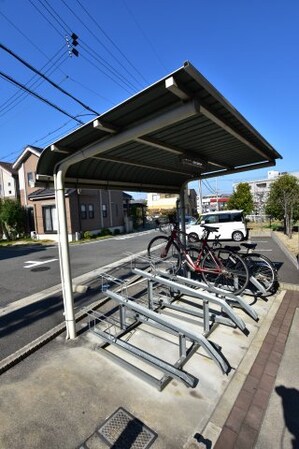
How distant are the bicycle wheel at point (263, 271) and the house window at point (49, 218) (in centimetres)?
1670

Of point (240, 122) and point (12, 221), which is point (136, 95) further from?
point (12, 221)

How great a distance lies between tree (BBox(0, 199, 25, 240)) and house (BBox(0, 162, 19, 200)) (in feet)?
9.27

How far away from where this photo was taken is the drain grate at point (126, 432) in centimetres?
224

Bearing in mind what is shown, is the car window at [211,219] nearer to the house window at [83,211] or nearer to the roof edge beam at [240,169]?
the roof edge beam at [240,169]

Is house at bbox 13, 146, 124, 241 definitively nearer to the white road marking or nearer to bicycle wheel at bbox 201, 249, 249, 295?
the white road marking

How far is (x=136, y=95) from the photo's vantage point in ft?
7.86

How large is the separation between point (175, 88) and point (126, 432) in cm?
297

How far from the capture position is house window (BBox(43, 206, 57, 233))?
1969 cm

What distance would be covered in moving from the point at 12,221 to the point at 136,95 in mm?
20869

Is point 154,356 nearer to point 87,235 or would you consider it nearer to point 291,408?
point 291,408

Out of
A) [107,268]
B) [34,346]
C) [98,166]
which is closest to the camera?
[34,346]

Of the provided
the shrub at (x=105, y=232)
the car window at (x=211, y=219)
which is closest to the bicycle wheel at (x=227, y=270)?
the car window at (x=211, y=219)

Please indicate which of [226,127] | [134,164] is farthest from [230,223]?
[226,127]

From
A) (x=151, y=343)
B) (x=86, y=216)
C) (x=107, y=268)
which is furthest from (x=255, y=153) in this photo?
(x=86, y=216)
